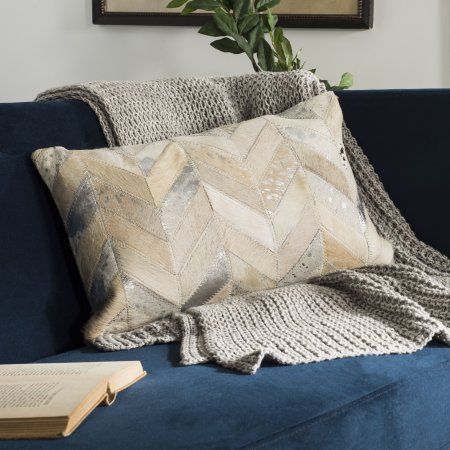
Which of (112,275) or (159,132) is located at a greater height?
(159,132)

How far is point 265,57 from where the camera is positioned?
2.82m

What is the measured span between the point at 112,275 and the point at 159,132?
0.39 m

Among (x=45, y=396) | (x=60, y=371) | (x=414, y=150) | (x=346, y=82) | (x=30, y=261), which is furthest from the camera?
(x=346, y=82)

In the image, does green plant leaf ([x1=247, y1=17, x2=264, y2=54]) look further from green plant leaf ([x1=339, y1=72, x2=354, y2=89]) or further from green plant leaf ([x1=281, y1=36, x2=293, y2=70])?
green plant leaf ([x1=339, y1=72, x2=354, y2=89])

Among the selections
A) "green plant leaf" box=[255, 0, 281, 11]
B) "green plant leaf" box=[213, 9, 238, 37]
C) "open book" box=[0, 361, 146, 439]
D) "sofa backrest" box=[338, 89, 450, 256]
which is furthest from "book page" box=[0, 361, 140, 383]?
"green plant leaf" box=[255, 0, 281, 11]

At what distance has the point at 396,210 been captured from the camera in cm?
201

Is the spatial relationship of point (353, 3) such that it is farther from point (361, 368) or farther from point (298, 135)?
point (361, 368)

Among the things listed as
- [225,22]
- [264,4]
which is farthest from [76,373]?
[264,4]

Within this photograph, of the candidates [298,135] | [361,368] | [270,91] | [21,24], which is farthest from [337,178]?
[21,24]

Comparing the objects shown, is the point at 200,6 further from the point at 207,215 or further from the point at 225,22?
the point at 207,215

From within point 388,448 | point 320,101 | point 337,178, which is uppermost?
point 320,101

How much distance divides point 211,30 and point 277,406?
171cm

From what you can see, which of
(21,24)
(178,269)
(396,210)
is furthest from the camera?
(21,24)

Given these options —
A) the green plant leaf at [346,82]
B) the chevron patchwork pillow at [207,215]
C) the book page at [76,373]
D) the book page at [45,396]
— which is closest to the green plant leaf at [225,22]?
the green plant leaf at [346,82]
